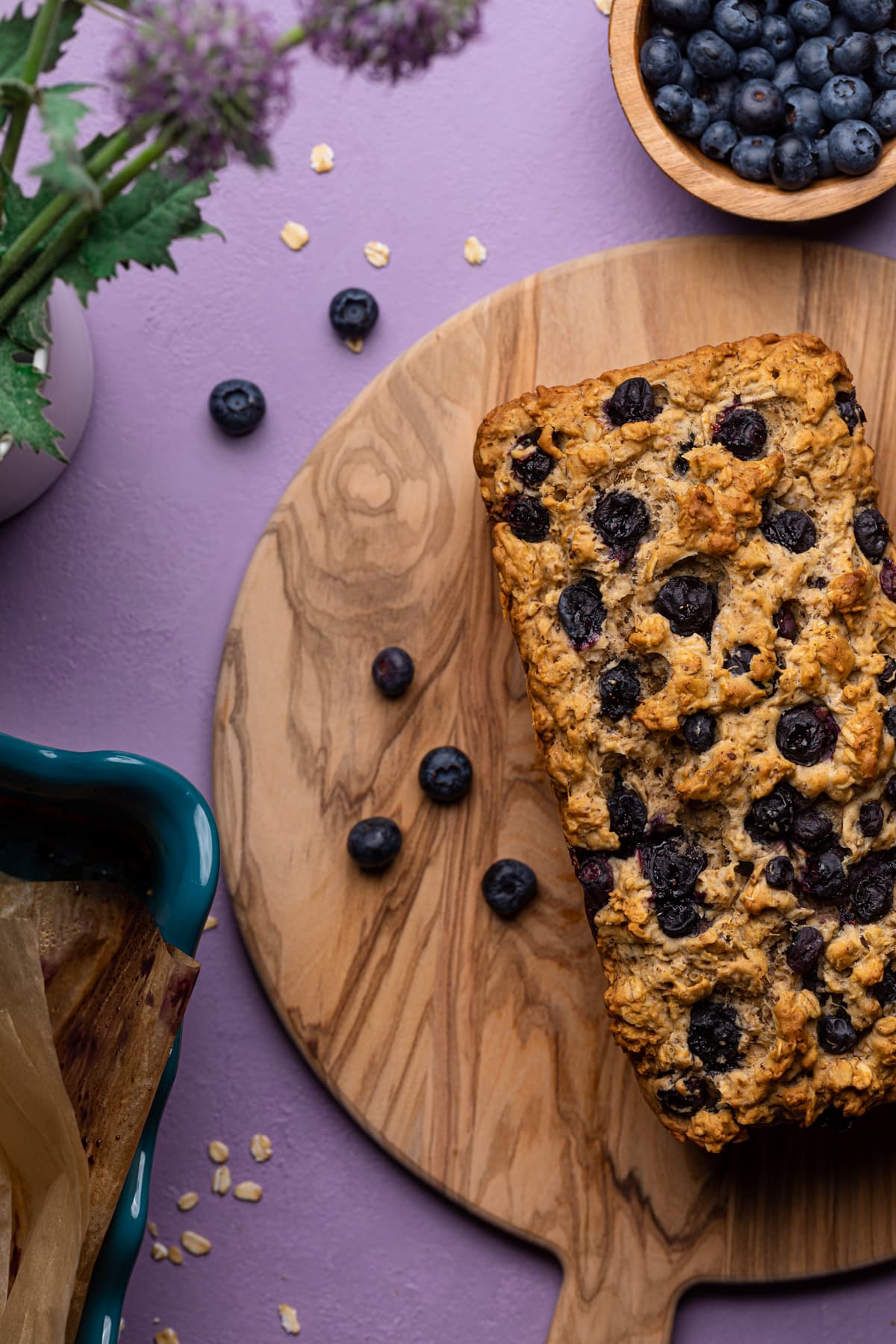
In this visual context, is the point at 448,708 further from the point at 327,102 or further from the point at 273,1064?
the point at 327,102

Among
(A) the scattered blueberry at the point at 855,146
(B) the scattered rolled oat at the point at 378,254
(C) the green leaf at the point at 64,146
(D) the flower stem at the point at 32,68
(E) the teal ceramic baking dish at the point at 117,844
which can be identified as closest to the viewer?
(C) the green leaf at the point at 64,146

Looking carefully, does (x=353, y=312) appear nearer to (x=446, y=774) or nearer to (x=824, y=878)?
(x=446, y=774)

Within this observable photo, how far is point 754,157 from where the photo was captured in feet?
8.59

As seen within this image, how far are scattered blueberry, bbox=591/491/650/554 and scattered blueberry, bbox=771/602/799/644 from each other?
28 centimetres

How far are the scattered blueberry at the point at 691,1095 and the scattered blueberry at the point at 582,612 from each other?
0.80m

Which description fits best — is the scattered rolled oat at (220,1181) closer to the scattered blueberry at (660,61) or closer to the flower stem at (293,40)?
the flower stem at (293,40)

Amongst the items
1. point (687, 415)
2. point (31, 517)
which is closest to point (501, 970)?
point (687, 415)

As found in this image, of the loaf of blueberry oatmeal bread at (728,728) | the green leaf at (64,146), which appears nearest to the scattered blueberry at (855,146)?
the loaf of blueberry oatmeal bread at (728,728)

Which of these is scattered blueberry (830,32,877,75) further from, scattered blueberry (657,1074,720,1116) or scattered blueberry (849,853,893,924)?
scattered blueberry (657,1074,720,1116)

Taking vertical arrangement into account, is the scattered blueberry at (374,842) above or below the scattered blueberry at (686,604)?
below

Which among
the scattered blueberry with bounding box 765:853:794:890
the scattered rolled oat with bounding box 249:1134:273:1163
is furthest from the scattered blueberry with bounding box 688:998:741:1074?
the scattered rolled oat with bounding box 249:1134:273:1163

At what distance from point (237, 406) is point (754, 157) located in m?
1.19

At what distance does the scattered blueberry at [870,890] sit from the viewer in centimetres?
232

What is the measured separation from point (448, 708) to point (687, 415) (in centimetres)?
78
